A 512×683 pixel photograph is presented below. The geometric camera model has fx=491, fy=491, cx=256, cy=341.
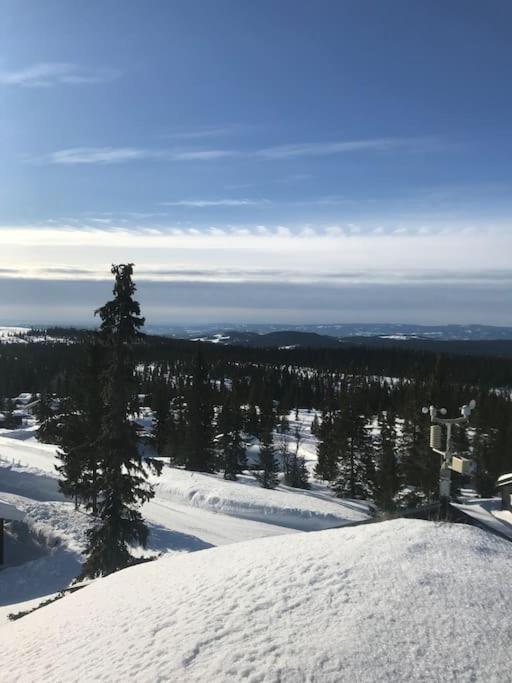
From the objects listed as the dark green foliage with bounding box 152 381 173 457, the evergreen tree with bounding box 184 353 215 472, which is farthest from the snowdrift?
the dark green foliage with bounding box 152 381 173 457

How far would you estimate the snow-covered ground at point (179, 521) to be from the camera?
20297mm

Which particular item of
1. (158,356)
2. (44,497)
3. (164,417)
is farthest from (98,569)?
(158,356)

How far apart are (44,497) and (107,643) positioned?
31646 millimetres

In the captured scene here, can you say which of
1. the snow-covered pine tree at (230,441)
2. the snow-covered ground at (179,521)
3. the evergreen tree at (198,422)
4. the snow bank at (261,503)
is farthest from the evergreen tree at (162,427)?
the snow bank at (261,503)

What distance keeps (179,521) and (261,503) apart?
454cm

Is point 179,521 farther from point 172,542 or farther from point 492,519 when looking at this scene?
point 492,519

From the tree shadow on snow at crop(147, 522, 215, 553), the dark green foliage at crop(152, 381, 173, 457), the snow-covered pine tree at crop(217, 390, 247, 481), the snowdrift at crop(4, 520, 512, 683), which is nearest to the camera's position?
the snowdrift at crop(4, 520, 512, 683)

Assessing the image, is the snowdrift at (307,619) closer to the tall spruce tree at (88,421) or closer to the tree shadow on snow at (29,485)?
the tall spruce tree at (88,421)

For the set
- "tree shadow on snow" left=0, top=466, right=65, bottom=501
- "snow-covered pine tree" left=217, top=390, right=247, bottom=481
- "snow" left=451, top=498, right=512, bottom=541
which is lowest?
"tree shadow on snow" left=0, top=466, right=65, bottom=501

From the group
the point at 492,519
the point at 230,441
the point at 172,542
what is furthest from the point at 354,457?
the point at 492,519

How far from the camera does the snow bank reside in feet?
83.9

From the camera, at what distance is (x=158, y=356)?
546 feet

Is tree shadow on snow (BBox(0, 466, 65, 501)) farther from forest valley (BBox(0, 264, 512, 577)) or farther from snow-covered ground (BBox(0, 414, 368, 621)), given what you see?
snow-covered ground (BBox(0, 414, 368, 621))

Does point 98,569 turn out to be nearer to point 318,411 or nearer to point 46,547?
point 46,547
